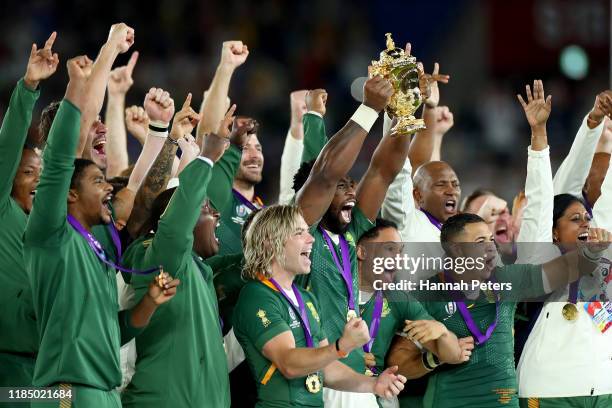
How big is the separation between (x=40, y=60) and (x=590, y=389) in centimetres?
310

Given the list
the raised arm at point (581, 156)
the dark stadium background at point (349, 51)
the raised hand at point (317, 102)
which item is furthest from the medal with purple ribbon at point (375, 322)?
the dark stadium background at point (349, 51)

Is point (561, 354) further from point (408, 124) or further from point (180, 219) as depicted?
point (180, 219)

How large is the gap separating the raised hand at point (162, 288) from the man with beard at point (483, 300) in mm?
1602

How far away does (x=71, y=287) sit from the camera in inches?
185

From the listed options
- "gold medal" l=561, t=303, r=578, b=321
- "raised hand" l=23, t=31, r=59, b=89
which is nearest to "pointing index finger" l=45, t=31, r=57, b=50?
"raised hand" l=23, t=31, r=59, b=89

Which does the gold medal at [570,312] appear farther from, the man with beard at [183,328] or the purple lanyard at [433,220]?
the man with beard at [183,328]

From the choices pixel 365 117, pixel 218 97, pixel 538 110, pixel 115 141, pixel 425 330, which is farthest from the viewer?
pixel 115 141

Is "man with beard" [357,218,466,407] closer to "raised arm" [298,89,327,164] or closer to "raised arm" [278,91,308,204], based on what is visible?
"raised arm" [298,89,327,164]

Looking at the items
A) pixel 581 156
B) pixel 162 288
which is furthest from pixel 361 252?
pixel 581 156

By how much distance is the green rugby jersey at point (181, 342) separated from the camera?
4.89m

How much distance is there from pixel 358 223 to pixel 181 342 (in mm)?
1275

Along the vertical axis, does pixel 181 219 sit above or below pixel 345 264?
above

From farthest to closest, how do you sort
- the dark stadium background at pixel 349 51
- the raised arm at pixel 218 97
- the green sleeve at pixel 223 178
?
the dark stadium background at pixel 349 51 → the raised arm at pixel 218 97 → the green sleeve at pixel 223 178

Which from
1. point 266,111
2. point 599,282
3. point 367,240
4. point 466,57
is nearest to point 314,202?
point 367,240
